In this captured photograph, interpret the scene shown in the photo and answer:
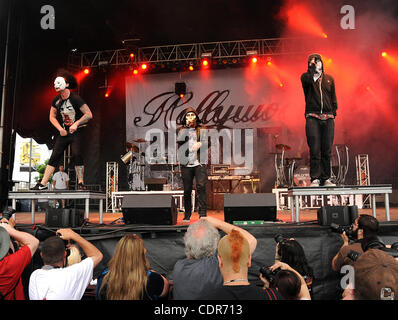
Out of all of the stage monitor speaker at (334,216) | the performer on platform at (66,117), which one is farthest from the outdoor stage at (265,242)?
the performer on platform at (66,117)

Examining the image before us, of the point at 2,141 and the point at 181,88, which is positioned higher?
the point at 181,88

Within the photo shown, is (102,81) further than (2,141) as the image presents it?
Yes

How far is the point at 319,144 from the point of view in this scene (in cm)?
457

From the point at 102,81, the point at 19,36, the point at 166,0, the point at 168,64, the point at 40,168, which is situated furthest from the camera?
the point at 40,168

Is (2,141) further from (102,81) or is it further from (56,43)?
(102,81)

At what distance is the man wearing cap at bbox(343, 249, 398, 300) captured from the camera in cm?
165

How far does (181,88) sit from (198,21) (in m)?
2.42

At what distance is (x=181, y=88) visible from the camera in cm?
1174

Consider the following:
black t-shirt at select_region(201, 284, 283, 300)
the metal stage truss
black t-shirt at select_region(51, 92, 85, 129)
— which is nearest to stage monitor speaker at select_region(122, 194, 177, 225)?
black t-shirt at select_region(51, 92, 85, 129)

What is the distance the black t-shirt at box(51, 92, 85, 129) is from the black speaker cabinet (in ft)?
4.52

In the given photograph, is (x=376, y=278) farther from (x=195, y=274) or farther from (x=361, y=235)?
(x=361, y=235)

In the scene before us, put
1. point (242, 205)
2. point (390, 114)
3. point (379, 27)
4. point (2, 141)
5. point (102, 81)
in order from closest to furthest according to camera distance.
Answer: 1. point (242, 205)
2. point (2, 141)
3. point (379, 27)
4. point (390, 114)
5. point (102, 81)
